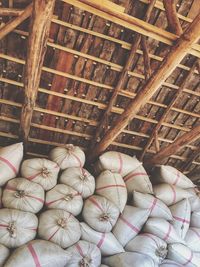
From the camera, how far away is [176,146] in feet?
13.5

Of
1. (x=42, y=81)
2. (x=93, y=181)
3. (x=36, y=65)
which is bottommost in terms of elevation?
(x=93, y=181)

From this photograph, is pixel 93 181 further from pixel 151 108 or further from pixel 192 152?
pixel 192 152

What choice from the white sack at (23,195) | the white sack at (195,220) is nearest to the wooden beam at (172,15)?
the white sack at (23,195)

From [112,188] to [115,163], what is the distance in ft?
1.32

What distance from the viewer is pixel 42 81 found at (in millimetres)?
3658

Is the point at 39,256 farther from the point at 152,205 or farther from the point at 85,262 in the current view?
the point at 152,205

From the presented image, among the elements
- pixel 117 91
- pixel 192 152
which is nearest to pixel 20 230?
pixel 117 91

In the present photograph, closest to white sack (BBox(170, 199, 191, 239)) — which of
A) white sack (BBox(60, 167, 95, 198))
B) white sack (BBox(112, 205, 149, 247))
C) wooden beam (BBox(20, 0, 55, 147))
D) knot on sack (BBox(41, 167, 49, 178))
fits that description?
white sack (BBox(112, 205, 149, 247))

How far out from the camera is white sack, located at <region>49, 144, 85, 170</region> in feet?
12.3

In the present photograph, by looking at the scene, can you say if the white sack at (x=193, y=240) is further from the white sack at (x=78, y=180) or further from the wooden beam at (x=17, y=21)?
the wooden beam at (x=17, y=21)

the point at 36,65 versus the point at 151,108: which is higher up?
the point at 36,65

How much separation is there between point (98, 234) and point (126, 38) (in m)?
2.04

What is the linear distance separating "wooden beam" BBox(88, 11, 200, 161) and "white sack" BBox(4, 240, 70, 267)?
1.42 metres

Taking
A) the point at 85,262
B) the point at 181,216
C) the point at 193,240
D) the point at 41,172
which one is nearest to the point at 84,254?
the point at 85,262
